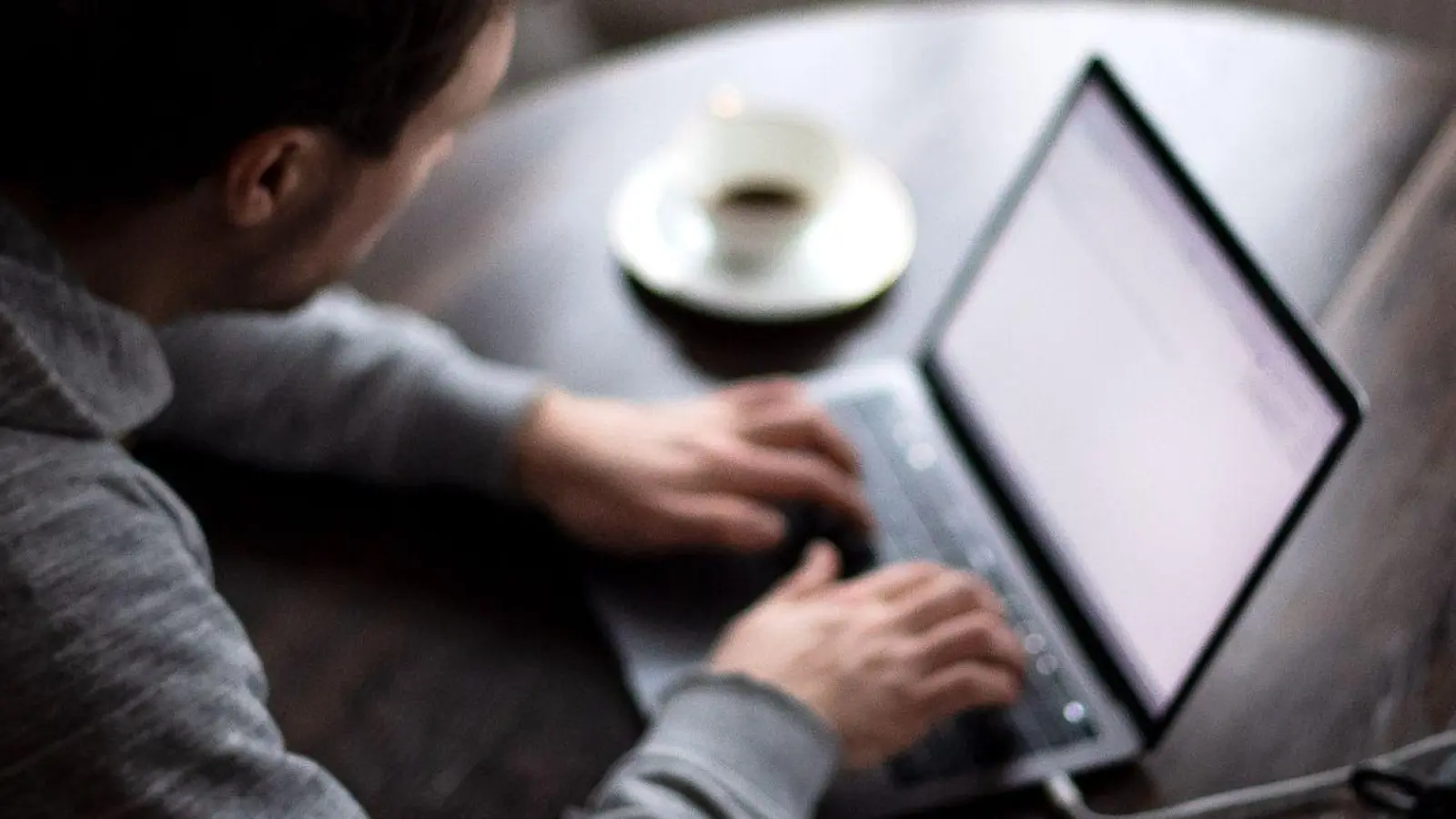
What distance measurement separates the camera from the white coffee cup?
1.05m

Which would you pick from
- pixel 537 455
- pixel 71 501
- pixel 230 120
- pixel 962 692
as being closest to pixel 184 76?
pixel 230 120

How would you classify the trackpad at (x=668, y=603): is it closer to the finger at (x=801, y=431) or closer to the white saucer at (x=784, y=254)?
the finger at (x=801, y=431)

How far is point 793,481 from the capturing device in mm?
916

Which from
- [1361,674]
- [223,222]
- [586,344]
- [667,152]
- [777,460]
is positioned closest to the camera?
[223,222]

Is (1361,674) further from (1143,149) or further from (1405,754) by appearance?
(1143,149)

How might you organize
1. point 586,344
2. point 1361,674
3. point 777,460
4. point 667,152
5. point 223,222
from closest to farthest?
point 223,222 → point 1361,674 → point 777,460 → point 586,344 → point 667,152

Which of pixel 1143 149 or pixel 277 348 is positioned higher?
pixel 1143 149

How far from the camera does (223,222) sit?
0.69m

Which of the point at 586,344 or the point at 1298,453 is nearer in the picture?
the point at 1298,453

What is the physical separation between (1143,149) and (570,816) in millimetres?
457

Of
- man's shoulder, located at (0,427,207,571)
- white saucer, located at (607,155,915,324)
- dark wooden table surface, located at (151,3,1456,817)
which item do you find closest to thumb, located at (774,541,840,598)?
dark wooden table surface, located at (151,3,1456,817)

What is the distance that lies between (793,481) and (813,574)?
0.07m

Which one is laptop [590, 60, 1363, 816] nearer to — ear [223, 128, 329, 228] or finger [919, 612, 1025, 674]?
finger [919, 612, 1025, 674]

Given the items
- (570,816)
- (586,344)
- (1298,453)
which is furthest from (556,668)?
(1298,453)
